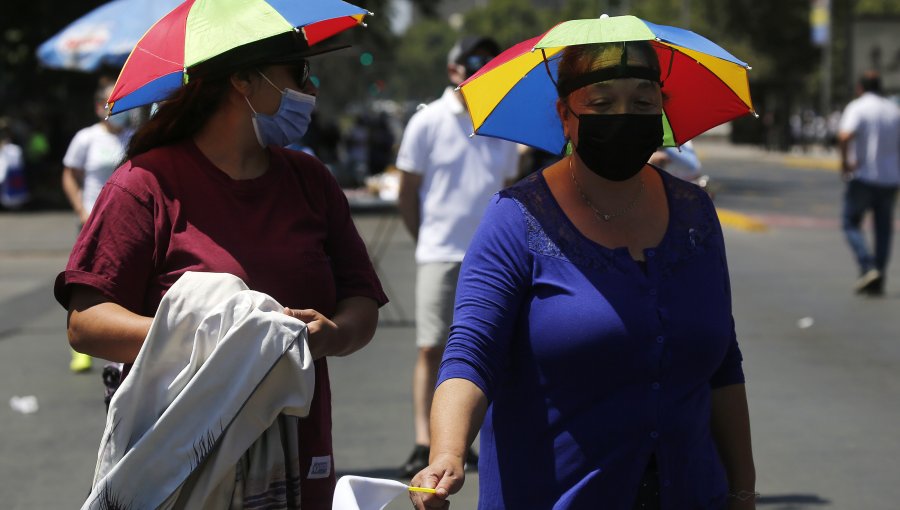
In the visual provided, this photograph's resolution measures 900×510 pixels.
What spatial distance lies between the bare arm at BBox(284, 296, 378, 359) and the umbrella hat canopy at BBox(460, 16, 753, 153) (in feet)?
1.67

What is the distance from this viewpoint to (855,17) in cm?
4253

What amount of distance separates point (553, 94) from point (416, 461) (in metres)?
3.36

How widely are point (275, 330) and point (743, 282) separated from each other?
433 inches

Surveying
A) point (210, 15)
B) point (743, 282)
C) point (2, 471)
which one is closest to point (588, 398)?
point (210, 15)

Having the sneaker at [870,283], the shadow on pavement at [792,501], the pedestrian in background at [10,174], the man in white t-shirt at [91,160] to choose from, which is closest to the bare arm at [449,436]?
the shadow on pavement at [792,501]

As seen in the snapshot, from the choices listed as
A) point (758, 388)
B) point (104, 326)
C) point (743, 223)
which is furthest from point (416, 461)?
point (743, 223)

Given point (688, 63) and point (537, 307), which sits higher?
point (688, 63)

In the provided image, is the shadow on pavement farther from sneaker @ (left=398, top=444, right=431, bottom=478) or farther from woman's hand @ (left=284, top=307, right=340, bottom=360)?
woman's hand @ (left=284, top=307, right=340, bottom=360)

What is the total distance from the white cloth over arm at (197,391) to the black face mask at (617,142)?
27.8 inches

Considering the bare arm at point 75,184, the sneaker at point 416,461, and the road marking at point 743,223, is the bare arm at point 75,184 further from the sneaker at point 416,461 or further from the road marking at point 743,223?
the road marking at point 743,223

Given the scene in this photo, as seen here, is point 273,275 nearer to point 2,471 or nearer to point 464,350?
point 464,350

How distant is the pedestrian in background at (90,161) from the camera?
8.70 metres

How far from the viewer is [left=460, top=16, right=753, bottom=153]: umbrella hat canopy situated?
10.3 ft

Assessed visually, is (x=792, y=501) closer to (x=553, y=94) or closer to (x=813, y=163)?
(x=553, y=94)
